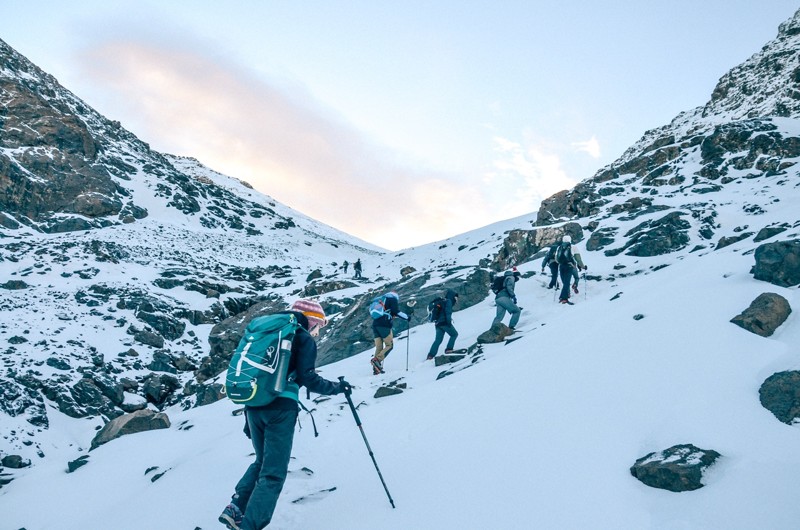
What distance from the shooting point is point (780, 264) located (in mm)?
8070

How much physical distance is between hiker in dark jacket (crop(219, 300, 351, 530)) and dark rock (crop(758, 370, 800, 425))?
418 cm

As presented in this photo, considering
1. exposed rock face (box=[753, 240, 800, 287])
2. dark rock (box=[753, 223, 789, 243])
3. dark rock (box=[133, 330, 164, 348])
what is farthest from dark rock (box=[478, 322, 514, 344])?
dark rock (box=[133, 330, 164, 348])

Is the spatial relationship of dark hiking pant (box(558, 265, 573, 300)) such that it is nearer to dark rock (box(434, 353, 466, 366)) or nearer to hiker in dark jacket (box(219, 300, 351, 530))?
dark rock (box(434, 353, 466, 366))

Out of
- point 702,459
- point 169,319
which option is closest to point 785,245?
point 702,459

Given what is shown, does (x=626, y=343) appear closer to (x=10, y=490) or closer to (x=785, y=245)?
(x=785, y=245)

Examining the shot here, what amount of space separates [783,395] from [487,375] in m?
3.89

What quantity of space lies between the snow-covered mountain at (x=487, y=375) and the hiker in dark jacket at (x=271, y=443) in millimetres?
621

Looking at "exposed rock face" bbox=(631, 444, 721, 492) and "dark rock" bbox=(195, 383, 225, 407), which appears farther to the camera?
"dark rock" bbox=(195, 383, 225, 407)

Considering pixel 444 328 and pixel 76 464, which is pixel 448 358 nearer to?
pixel 444 328

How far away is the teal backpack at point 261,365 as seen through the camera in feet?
13.7

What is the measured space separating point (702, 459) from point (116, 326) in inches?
1166

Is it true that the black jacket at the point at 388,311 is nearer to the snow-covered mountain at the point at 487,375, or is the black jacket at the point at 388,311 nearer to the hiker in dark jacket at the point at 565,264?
the snow-covered mountain at the point at 487,375

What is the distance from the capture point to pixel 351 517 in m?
4.35

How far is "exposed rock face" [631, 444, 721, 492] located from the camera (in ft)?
12.2
